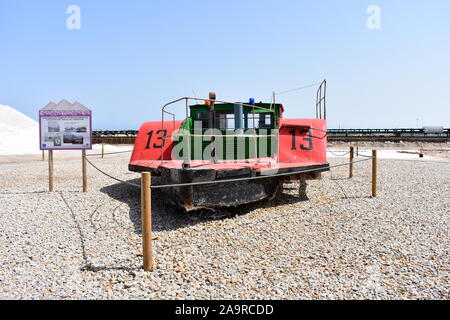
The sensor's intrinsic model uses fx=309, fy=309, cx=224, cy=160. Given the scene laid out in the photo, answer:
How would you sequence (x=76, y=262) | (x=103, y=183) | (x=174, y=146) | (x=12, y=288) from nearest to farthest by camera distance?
(x=12, y=288) → (x=76, y=262) → (x=174, y=146) → (x=103, y=183)

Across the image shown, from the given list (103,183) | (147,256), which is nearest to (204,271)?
(147,256)

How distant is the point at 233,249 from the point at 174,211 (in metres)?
2.13

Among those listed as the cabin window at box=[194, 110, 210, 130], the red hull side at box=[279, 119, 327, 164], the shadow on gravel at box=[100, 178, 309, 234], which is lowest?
the shadow on gravel at box=[100, 178, 309, 234]

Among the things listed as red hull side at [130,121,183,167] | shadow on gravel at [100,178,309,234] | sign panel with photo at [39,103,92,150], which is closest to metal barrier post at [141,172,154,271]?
shadow on gravel at [100,178,309,234]

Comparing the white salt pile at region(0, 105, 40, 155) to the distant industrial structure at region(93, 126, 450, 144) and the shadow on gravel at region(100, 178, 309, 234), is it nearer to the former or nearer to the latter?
the distant industrial structure at region(93, 126, 450, 144)

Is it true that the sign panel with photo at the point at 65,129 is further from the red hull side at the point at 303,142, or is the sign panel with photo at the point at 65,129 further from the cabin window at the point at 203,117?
the red hull side at the point at 303,142

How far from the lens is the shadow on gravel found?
5.14 meters

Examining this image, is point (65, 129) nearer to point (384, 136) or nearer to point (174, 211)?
point (174, 211)

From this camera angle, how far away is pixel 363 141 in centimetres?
3259

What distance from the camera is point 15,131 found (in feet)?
127

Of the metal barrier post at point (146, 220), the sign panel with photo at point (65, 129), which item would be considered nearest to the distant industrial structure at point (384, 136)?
the sign panel with photo at point (65, 129)

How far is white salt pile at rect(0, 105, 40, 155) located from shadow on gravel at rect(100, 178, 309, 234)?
84.0 ft

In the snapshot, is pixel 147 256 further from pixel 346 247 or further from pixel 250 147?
pixel 250 147
